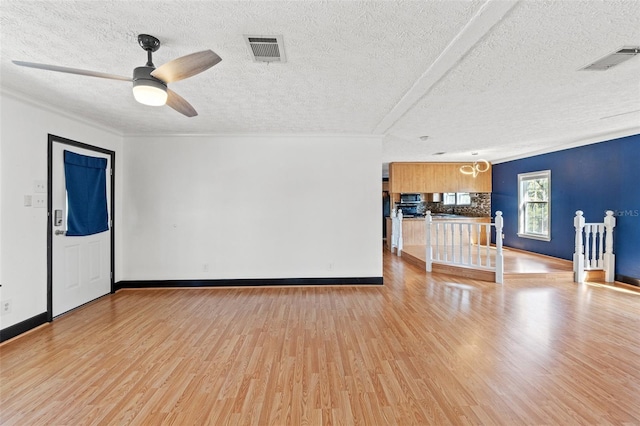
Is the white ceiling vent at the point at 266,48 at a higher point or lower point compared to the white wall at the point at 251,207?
higher

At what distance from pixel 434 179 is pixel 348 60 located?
6943mm

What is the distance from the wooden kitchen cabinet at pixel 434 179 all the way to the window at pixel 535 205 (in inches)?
47.6

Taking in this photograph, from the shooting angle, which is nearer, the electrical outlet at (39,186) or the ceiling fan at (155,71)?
the ceiling fan at (155,71)

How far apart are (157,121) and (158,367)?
3.23 meters

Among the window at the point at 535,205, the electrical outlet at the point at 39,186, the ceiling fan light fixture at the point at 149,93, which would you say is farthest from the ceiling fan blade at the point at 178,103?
the window at the point at 535,205

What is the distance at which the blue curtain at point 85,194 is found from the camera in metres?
3.84

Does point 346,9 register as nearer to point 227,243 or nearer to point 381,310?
point 381,310

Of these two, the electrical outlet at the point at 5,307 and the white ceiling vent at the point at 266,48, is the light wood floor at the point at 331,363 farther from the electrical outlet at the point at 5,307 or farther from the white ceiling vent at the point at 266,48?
the white ceiling vent at the point at 266,48

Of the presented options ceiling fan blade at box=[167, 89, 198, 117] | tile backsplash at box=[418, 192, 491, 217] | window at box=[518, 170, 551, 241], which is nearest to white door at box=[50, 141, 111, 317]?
ceiling fan blade at box=[167, 89, 198, 117]

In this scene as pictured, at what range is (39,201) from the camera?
3.43 metres

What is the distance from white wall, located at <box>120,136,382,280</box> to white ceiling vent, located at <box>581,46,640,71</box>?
9.21 ft

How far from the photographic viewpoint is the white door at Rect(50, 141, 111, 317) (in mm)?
3664

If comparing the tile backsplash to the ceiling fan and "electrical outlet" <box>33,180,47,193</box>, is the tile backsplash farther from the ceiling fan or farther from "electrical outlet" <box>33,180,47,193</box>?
"electrical outlet" <box>33,180,47,193</box>

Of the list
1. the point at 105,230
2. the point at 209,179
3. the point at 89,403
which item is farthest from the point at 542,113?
the point at 105,230
